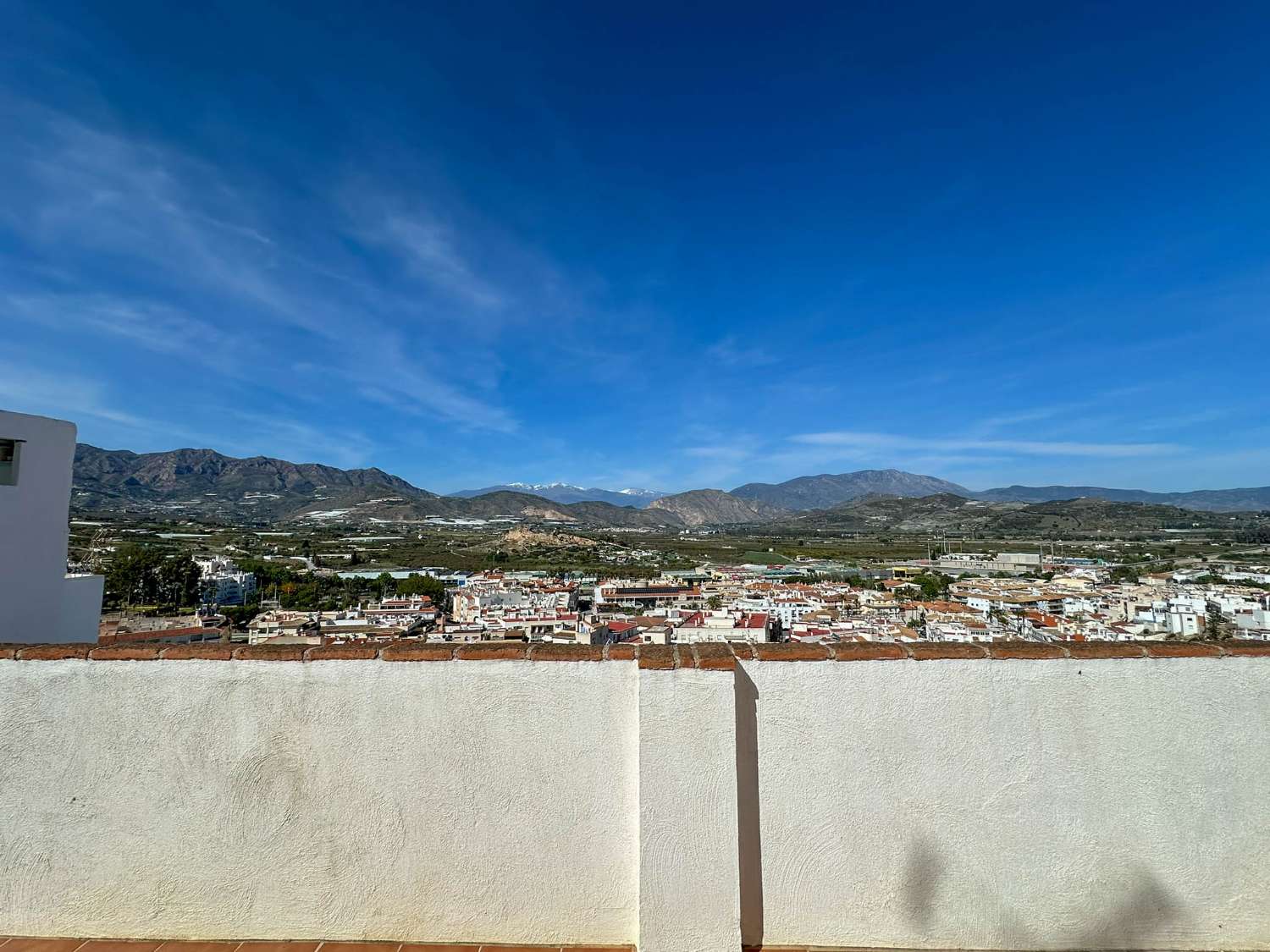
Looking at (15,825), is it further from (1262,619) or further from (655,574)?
(655,574)

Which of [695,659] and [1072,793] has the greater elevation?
[695,659]

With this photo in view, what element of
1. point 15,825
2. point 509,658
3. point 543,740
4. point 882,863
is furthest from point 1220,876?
point 15,825

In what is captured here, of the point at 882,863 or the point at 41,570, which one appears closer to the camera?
the point at 882,863

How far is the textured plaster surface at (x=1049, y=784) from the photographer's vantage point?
214 cm

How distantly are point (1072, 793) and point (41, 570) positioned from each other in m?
5.04

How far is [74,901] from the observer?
223 cm

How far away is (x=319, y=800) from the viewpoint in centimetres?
220

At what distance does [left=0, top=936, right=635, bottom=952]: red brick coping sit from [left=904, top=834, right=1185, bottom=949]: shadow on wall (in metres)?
1.03

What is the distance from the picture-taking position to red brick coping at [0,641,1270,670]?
2.15m

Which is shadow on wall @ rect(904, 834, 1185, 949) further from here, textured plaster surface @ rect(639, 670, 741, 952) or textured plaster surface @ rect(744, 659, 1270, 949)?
textured plaster surface @ rect(639, 670, 741, 952)

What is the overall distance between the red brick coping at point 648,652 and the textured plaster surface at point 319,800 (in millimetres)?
39

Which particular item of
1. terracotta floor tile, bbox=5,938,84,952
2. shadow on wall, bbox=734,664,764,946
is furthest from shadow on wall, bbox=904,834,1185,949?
terracotta floor tile, bbox=5,938,84,952

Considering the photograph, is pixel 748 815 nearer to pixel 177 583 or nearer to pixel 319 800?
pixel 319 800

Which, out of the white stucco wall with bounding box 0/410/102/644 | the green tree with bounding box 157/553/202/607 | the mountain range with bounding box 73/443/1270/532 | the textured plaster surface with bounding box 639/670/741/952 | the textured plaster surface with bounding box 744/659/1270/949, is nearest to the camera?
the textured plaster surface with bounding box 639/670/741/952
